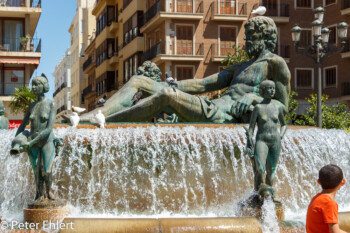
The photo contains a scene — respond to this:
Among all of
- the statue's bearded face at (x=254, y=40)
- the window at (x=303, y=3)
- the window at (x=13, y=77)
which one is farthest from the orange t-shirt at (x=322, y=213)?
the window at (x=303, y=3)

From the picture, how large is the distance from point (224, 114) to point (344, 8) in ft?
124

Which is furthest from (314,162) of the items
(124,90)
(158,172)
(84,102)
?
(84,102)

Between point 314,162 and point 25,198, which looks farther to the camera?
point 314,162

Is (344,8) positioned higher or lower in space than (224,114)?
higher

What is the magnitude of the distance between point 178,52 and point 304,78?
906 centimetres

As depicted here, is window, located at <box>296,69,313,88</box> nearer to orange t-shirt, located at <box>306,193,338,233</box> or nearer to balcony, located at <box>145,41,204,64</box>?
balcony, located at <box>145,41,204,64</box>

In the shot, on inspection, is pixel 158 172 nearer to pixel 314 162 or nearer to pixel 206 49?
pixel 314 162

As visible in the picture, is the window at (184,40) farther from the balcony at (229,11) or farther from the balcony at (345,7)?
the balcony at (345,7)

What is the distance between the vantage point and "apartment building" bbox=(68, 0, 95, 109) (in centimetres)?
8844

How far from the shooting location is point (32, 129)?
7.52m

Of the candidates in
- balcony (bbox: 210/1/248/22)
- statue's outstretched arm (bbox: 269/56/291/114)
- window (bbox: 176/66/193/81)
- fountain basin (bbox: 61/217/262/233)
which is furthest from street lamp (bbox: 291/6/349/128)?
balcony (bbox: 210/1/248/22)

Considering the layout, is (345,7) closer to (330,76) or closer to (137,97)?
(330,76)

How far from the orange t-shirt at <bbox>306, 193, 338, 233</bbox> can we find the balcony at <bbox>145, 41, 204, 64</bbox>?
43329 millimetres

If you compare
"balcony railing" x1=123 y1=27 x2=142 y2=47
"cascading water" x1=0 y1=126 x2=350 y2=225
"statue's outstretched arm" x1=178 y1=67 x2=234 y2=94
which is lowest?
"cascading water" x1=0 y1=126 x2=350 y2=225
